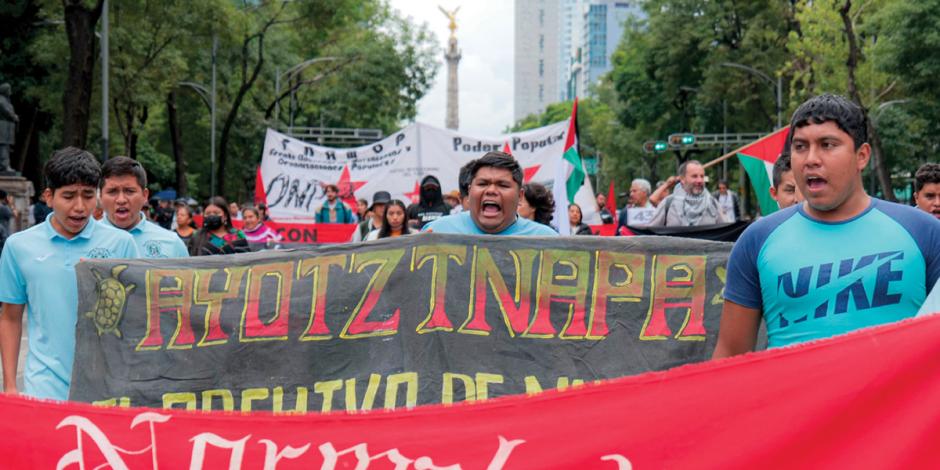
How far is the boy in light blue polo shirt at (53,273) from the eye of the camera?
174 inches

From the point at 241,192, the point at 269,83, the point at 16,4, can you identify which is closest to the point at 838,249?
the point at 16,4

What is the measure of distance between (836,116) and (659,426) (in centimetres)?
98

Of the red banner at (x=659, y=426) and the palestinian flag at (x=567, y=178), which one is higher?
the palestinian flag at (x=567, y=178)

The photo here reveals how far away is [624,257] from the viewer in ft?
14.9

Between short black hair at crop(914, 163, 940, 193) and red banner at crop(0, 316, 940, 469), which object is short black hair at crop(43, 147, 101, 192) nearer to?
red banner at crop(0, 316, 940, 469)

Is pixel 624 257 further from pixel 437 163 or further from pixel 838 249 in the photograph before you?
pixel 437 163

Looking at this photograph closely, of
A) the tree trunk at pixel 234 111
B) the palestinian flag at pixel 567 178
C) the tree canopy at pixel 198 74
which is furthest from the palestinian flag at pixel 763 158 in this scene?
the tree trunk at pixel 234 111

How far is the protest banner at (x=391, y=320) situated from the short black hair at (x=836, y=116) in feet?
4.24

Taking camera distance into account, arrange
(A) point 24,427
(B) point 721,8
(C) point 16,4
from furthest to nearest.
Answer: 1. (B) point 721,8
2. (C) point 16,4
3. (A) point 24,427

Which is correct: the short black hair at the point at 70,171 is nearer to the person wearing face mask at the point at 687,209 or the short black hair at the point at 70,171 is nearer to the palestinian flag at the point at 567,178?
the person wearing face mask at the point at 687,209

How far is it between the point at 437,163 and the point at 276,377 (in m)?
12.7

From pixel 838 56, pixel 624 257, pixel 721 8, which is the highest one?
pixel 721 8

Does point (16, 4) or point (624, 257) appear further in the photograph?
point (16, 4)

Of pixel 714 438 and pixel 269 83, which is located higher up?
pixel 269 83
